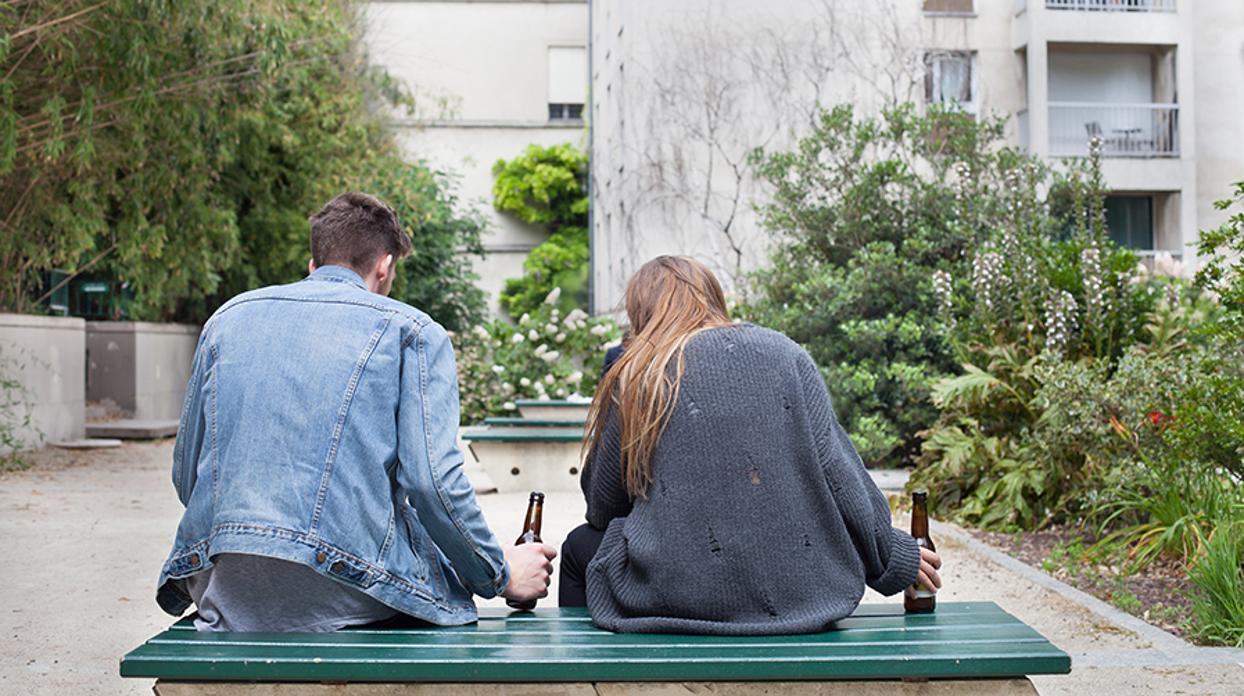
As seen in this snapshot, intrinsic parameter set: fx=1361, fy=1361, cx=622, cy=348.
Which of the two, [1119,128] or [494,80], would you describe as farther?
[494,80]

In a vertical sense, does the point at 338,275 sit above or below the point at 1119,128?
below

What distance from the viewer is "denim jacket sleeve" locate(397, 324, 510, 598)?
318 cm

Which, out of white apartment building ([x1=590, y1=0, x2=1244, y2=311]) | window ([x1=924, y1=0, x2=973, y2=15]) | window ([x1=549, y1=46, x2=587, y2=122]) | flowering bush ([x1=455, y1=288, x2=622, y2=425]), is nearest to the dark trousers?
flowering bush ([x1=455, y1=288, x2=622, y2=425])

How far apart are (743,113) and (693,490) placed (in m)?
18.9

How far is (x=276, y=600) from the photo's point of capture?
3.25m

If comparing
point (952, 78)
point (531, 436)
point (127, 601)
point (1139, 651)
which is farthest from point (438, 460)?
point (952, 78)

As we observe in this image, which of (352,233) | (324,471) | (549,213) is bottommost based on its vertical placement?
(324,471)

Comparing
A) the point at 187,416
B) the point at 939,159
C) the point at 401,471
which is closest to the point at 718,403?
the point at 401,471

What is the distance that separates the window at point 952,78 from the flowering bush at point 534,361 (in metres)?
8.22

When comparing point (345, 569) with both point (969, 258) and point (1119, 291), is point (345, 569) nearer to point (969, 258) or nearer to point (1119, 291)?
point (1119, 291)

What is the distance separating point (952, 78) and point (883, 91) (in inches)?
158

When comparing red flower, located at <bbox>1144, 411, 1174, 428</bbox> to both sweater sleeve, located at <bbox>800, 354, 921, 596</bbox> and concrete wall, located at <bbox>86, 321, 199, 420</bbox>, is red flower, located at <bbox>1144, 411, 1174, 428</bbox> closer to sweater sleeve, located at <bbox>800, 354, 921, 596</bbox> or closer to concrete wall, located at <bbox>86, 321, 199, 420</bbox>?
sweater sleeve, located at <bbox>800, 354, 921, 596</bbox>

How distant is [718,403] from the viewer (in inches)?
130

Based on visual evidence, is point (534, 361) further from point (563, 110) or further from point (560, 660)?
point (563, 110)
